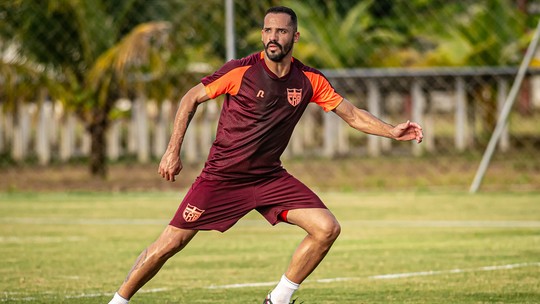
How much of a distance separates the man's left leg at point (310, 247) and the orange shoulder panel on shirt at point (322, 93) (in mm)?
737

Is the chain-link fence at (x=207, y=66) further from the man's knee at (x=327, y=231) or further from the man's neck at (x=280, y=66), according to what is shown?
the man's knee at (x=327, y=231)

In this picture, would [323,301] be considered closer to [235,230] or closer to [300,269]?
[300,269]

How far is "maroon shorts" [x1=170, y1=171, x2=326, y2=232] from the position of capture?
7.86 metres

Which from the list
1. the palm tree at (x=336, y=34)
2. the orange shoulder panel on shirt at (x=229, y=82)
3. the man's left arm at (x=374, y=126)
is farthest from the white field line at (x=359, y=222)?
the palm tree at (x=336, y=34)

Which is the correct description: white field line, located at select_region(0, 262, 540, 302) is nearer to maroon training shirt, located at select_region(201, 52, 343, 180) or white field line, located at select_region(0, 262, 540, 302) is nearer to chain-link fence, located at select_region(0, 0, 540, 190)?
maroon training shirt, located at select_region(201, 52, 343, 180)

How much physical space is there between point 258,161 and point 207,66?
1395cm

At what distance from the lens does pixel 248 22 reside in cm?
2206

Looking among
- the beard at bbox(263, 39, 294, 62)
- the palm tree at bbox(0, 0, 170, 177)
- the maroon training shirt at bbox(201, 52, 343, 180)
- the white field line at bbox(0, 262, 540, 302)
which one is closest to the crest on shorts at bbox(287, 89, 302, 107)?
the maroon training shirt at bbox(201, 52, 343, 180)

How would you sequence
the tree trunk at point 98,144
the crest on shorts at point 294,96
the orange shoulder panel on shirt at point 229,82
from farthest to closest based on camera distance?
the tree trunk at point 98,144 < the crest on shorts at point 294,96 < the orange shoulder panel on shirt at point 229,82

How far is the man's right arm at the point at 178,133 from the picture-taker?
7.55m

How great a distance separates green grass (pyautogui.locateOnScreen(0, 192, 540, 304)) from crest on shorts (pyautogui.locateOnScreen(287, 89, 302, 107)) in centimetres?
166

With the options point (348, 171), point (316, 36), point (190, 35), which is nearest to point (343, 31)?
point (316, 36)

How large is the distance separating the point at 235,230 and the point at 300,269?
736 centimetres

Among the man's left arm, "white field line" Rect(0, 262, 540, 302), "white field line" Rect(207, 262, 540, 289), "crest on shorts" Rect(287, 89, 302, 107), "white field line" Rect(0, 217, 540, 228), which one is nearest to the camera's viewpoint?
"crest on shorts" Rect(287, 89, 302, 107)
